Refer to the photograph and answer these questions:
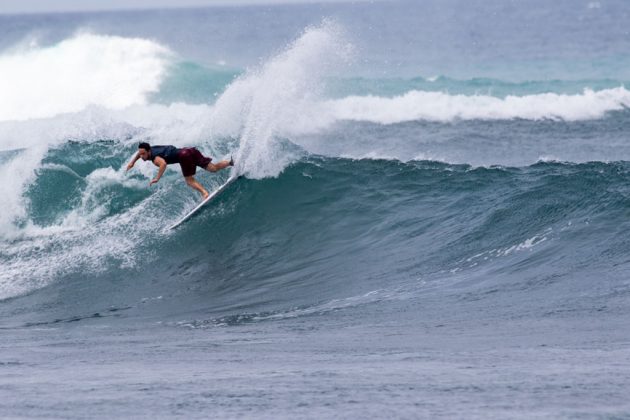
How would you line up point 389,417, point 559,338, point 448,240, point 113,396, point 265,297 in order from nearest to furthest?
point 389,417
point 113,396
point 559,338
point 265,297
point 448,240

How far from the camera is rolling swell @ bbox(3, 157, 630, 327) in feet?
37.0

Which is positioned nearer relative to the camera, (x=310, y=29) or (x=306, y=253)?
(x=306, y=253)

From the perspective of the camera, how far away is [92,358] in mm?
8164

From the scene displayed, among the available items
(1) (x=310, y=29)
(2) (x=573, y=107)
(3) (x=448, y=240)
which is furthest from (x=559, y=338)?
(2) (x=573, y=107)

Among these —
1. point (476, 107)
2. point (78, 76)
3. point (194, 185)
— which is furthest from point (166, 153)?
point (78, 76)

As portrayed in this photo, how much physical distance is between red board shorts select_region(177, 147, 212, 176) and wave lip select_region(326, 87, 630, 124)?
1375 centimetres

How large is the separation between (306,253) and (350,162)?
3860mm

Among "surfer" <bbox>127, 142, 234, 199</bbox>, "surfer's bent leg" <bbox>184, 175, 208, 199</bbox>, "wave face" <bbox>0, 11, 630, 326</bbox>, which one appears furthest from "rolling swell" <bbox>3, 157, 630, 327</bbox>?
"surfer" <bbox>127, 142, 234, 199</bbox>

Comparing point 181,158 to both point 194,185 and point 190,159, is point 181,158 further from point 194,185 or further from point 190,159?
point 194,185

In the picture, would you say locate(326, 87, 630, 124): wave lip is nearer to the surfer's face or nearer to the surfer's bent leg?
the surfer's bent leg

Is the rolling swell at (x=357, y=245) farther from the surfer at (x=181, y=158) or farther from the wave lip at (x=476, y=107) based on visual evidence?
the wave lip at (x=476, y=107)

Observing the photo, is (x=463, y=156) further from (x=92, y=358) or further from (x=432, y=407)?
(x=432, y=407)

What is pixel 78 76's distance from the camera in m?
41.4

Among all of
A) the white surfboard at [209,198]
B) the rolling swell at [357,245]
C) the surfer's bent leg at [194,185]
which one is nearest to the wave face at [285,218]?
the rolling swell at [357,245]
